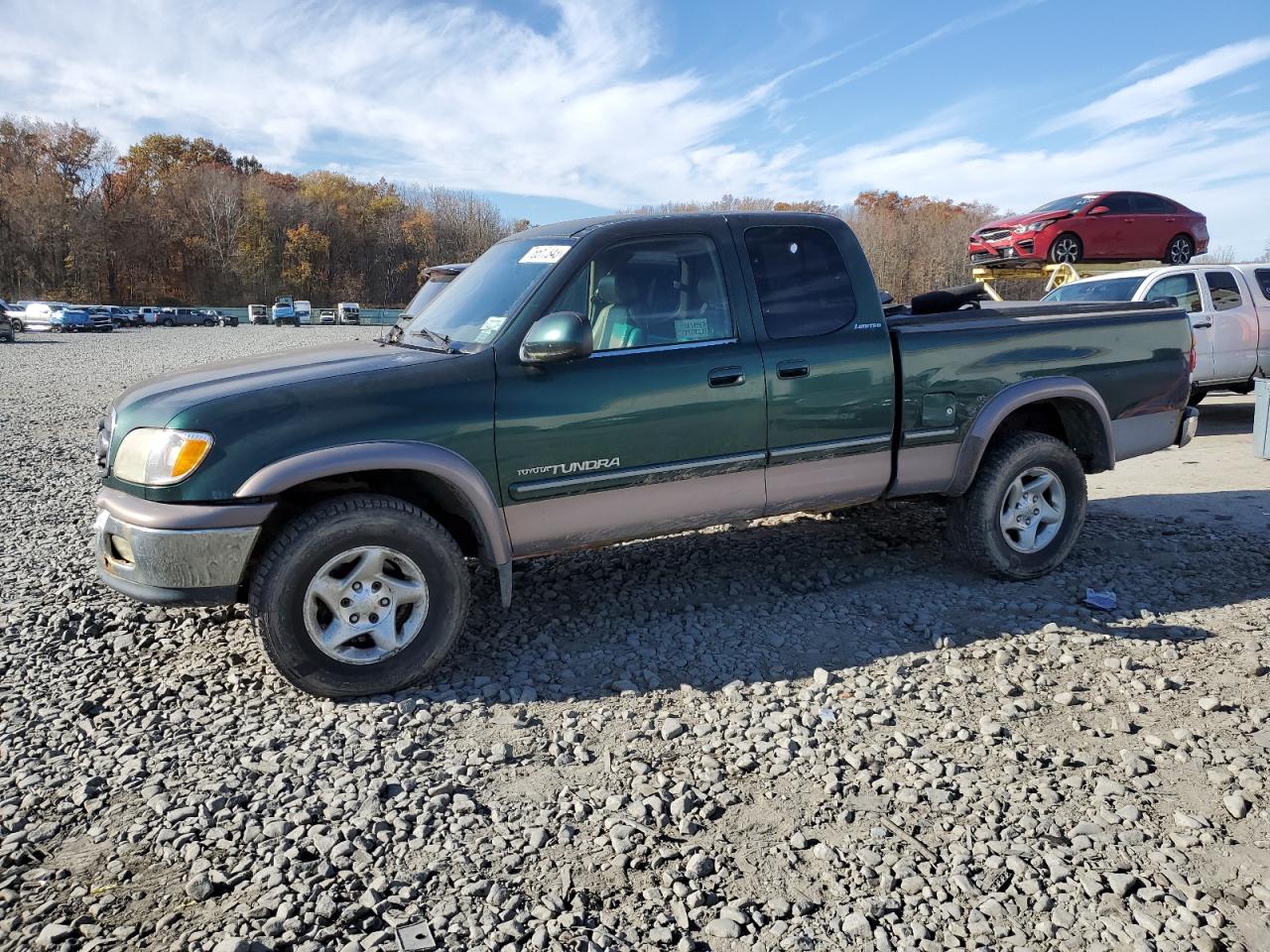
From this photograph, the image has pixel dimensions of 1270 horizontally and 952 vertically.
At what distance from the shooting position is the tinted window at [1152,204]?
14719mm

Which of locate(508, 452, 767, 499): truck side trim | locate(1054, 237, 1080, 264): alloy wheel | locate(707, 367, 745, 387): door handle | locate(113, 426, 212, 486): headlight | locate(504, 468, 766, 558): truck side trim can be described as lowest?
locate(504, 468, 766, 558): truck side trim

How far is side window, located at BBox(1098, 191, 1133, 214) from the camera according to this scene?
14430 mm

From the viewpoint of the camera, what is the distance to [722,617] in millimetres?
4715

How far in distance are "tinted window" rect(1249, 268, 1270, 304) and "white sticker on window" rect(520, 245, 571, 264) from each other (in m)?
11.6

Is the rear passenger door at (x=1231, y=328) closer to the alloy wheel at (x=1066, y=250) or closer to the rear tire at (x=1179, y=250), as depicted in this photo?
the alloy wheel at (x=1066, y=250)

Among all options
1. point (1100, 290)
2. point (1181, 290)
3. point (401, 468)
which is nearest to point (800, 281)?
point (401, 468)

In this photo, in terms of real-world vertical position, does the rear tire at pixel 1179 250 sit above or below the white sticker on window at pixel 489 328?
above

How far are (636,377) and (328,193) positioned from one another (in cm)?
10593

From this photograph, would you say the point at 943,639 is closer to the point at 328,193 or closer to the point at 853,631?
the point at 853,631

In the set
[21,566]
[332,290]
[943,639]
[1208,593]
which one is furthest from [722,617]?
[332,290]

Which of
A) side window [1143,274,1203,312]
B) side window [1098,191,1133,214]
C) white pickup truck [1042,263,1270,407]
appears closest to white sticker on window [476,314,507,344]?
white pickup truck [1042,263,1270,407]

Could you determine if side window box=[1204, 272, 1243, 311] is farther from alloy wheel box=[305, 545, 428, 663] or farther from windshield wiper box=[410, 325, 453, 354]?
alloy wheel box=[305, 545, 428, 663]

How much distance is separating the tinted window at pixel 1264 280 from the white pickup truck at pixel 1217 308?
0.5 inches

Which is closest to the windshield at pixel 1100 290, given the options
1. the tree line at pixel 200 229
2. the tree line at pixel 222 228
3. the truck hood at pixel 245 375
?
the truck hood at pixel 245 375
